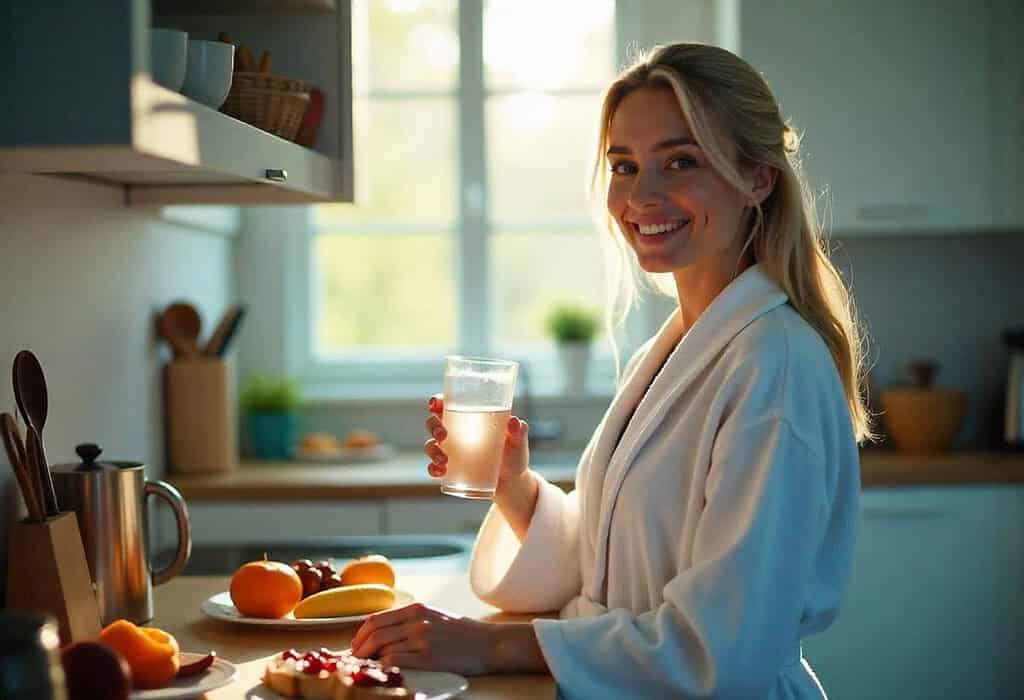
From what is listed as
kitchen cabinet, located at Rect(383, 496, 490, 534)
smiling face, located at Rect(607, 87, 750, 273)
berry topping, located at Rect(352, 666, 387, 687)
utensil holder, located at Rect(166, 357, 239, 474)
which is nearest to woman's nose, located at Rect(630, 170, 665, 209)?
smiling face, located at Rect(607, 87, 750, 273)

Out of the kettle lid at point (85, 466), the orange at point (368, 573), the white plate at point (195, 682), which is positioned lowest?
the white plate at point (195, 682)

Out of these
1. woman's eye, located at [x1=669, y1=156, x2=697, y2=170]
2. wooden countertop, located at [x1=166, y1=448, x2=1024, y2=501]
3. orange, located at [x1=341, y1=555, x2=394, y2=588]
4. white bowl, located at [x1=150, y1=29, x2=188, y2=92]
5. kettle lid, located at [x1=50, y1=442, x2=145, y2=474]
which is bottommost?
wooden countertop, located at [x1=166, y1=448, x2=1024, y2=501]

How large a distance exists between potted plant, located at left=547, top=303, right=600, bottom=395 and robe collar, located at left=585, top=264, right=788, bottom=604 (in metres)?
1.89

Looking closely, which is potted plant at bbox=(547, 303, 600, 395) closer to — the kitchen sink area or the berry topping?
the kitchen sink area

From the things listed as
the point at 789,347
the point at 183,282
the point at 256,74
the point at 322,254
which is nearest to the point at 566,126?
the point at 322,254

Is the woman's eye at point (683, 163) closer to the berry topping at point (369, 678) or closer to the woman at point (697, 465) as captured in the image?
the woman at point (697, 465)

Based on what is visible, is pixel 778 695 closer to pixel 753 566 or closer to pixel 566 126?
pixel 753 566

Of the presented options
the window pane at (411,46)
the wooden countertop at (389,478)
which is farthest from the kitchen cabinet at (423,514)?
the window pane at (411,46)

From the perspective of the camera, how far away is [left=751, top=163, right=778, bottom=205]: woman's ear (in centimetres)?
178

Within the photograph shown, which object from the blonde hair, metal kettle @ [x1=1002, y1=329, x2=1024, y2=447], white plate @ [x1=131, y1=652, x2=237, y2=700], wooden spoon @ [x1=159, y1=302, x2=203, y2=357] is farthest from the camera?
metal kettle @ [x1=1002, y1=329, x2=1024, y2=447]

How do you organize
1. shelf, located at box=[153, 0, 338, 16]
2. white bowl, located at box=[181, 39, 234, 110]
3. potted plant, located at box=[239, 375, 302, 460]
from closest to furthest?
1. white bowl, located at box=[181, 39, 234, 110]
2. shelf, located at box=[153, 0, 338, 16]
3. potted plant, located at box=[239, 375, 302, 460]

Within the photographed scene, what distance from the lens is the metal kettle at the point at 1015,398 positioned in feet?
11.4

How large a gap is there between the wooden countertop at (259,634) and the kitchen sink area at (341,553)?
0.60ft

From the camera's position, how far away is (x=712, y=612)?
1.44m
